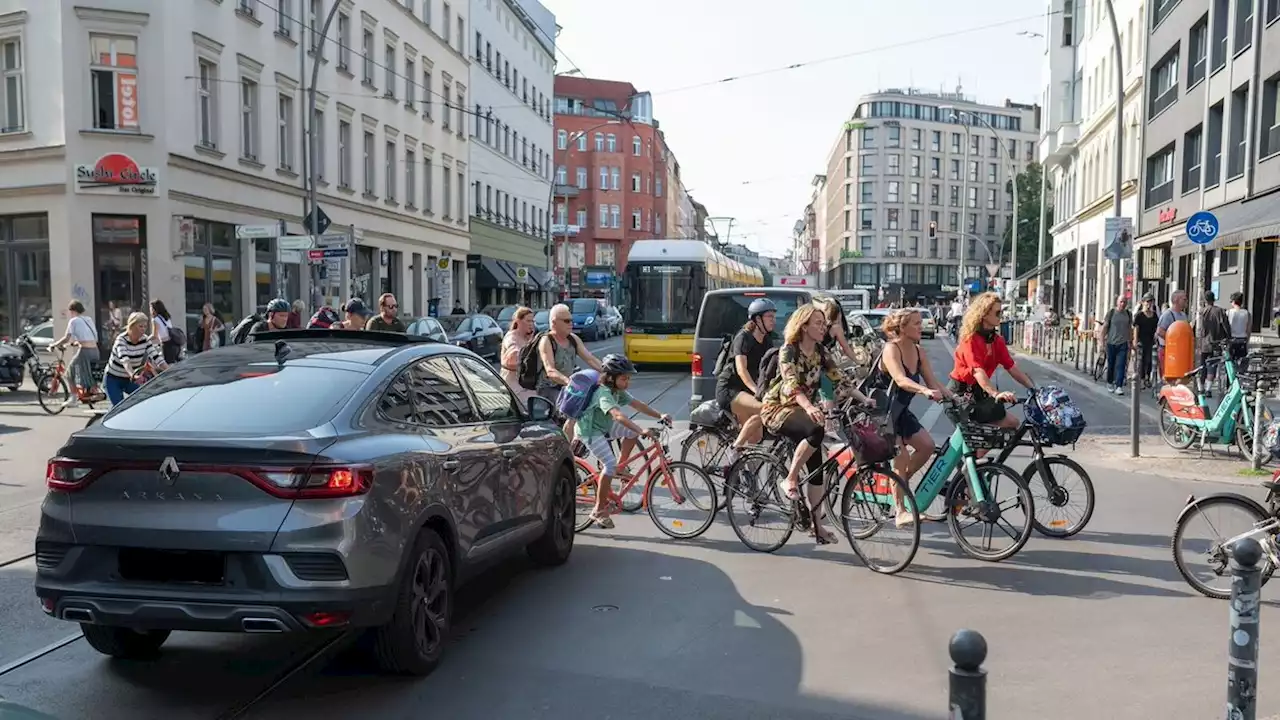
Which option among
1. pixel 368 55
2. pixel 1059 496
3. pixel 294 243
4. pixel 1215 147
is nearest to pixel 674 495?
pixel 1059 496

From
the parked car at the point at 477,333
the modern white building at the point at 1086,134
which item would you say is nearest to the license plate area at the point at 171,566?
the parked car at the point at 477,333

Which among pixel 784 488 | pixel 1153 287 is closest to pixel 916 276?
pixel 1153 287

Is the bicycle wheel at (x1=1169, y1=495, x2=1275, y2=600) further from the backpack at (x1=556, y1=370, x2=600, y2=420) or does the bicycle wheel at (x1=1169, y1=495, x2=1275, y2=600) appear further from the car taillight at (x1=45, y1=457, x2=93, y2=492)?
the car taillight at (x1=45, y1=457, x2=93, y2=492)

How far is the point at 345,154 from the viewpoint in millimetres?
35344

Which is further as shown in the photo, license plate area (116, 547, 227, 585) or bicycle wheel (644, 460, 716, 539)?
bicycle wheel (644, 460, 716, 539)

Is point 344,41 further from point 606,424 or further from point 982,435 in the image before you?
point 982,435

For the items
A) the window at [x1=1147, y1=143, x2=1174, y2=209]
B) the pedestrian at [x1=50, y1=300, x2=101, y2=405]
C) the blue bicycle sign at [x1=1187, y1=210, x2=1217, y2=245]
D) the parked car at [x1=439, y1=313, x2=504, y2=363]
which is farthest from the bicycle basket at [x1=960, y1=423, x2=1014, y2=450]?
the window at [x1=1147, y1=143, x2=1174, y2=209]

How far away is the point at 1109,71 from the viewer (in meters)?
42.1

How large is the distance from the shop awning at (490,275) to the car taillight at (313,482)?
153ft

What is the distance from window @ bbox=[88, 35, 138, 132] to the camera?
77.6 feet

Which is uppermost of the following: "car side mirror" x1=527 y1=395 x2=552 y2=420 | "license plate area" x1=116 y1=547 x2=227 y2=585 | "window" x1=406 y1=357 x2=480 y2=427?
"window" x1=406 y1=357 x2=480 y2=427

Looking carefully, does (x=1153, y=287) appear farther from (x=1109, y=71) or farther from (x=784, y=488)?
(x=784, y=488)

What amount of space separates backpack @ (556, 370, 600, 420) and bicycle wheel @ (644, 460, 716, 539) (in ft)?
2.43

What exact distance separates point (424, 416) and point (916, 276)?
4571 inches
